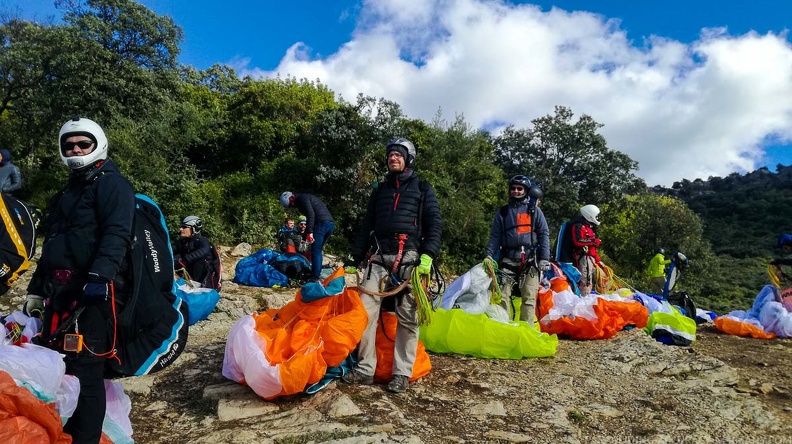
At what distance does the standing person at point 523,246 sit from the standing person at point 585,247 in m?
1.86

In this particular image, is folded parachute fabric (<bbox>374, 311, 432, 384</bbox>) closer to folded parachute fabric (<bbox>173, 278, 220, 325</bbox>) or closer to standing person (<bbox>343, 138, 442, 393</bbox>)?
standing person (<bbox>343, 138, 442, 393</bbox>)

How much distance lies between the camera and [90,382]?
7.47ft

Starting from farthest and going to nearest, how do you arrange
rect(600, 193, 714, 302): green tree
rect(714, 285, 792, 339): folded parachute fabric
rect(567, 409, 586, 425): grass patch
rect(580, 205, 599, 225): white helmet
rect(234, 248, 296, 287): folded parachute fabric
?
rect(600, 193, 714, 302): green tree
rect(234, 248, 296, 287): folded parachute fabric
rect(580, 205, 599, 225): white helmet
rect(714, 285, 792, 339): folded parachute fabric
rect(567, 409, 586, 425): grass patch

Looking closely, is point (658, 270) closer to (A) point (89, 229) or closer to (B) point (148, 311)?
(B) point (148, 311)

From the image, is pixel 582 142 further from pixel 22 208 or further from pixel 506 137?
pixel 22 208

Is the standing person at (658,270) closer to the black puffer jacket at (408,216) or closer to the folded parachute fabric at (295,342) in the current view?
the black puffer jacket at (408,216)

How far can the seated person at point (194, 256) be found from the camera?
7121mm

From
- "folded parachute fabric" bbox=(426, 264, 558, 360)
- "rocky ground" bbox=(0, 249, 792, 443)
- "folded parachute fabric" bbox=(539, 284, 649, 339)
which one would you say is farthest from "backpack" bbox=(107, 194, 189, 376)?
"folded parachute fabric" bbox=(539, 284, 649, 339)

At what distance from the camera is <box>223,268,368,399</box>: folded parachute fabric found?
3.07m

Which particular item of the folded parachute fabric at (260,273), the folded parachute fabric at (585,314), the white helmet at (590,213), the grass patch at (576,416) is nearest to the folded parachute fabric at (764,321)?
the folded parachute fabric at (585,314)

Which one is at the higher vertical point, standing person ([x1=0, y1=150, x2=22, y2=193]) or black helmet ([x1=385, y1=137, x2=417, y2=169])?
black helmet ([x1=385, y1=137, x2=417, y2=169])

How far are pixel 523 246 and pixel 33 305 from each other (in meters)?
4.19

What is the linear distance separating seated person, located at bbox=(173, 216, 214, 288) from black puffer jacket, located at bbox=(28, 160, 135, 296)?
4764mm

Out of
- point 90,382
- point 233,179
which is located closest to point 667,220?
point 233,179
